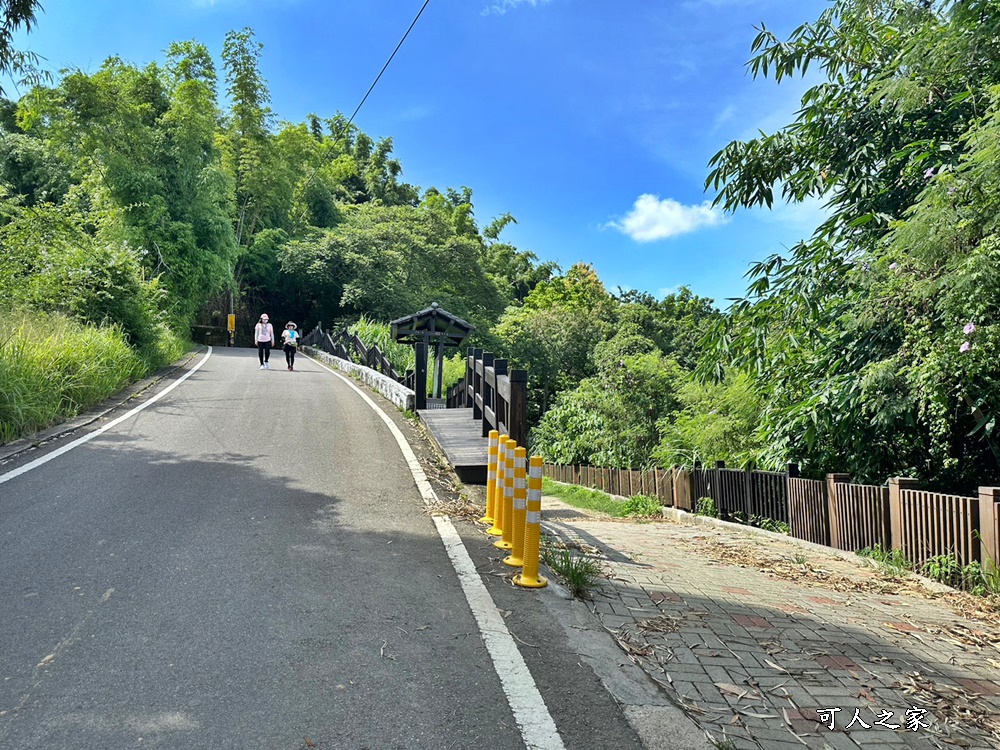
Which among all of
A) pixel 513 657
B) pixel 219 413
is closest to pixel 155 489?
pixel 513 657

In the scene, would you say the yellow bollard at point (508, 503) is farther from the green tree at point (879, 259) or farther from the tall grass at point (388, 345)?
the tall grass at point (388, 345)

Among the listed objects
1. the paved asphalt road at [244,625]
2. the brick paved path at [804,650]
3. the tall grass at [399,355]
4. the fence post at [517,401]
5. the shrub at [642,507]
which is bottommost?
the shrub at [642,507]

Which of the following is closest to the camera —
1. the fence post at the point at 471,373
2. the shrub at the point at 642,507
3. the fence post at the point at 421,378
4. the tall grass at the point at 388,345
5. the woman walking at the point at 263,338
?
the fence post at the point at 471,373

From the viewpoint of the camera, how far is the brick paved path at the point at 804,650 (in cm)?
333

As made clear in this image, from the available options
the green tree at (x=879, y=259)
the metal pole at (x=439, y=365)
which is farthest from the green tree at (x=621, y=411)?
the green tree at (x=879, y=259)

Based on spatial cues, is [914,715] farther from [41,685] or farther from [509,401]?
[509,401]

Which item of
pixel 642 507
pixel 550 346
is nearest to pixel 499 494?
pixel 642 507

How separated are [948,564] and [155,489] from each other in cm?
763

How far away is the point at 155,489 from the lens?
726 cm

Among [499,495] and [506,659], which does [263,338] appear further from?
[506,659]

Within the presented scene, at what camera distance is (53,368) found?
12.1 metres

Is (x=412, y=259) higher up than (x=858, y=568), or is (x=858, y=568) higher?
(x=412, y=259)

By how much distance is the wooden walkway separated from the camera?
8883 millimetres

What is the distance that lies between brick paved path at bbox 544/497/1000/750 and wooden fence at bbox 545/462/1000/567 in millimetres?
601
